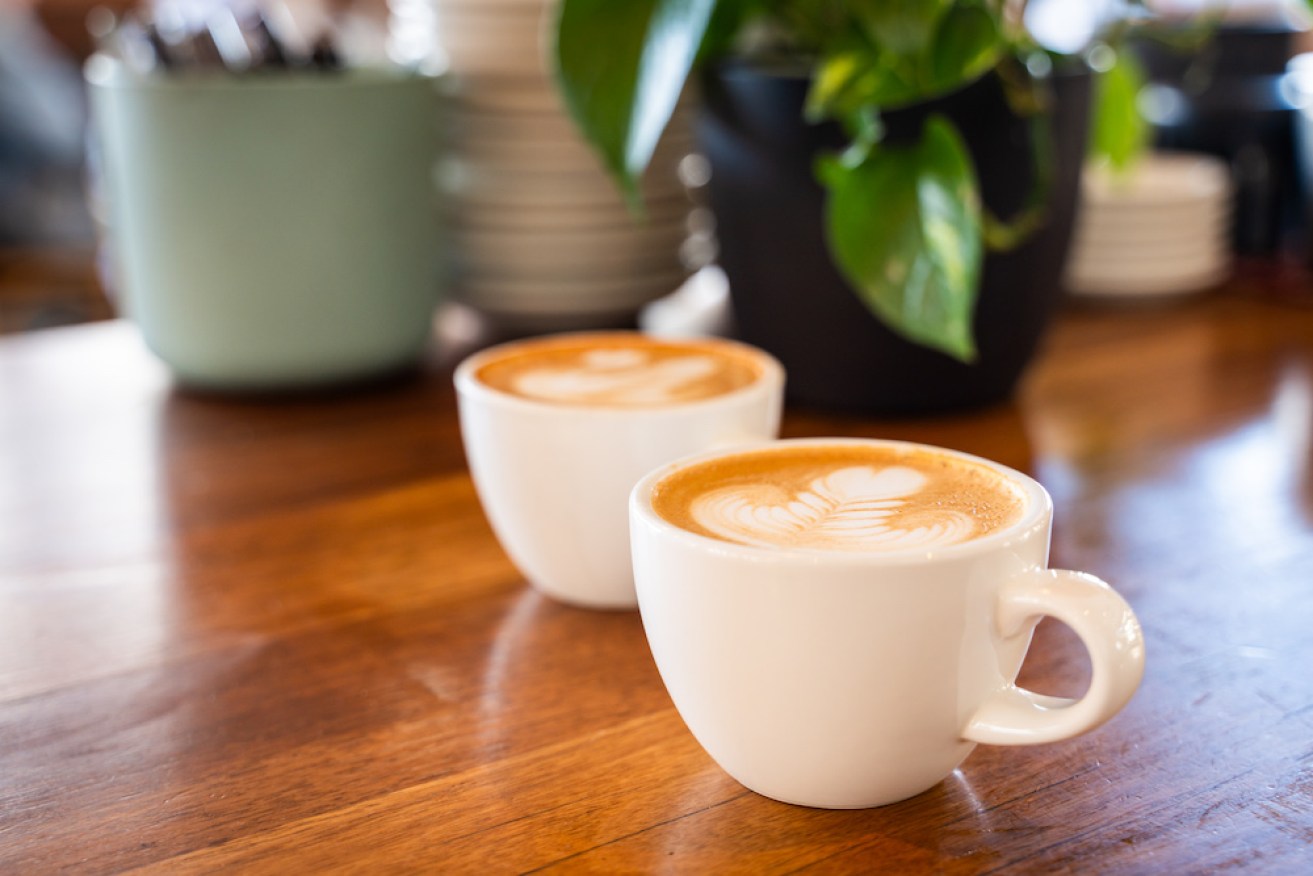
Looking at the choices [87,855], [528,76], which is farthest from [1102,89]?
[87,855]

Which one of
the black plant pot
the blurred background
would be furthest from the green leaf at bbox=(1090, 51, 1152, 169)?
the black plant pot

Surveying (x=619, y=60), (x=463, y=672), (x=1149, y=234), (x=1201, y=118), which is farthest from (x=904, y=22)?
(x=1201, y=118)

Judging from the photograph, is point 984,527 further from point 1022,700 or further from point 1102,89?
point 1102,89

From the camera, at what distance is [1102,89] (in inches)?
39.0

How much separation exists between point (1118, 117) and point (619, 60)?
0.47m

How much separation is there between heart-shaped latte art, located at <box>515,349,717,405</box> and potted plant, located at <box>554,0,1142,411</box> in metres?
0.11

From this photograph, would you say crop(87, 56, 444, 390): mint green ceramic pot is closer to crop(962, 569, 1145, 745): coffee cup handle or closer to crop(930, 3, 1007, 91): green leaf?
crop(930, 3, 1007, 91): green leaf

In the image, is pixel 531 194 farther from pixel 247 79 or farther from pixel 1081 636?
pixel 1081 636

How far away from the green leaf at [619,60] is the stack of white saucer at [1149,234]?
1.67 feet

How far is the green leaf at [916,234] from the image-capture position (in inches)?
26.5

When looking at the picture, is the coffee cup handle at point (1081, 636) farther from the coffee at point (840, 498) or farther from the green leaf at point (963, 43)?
the green leaf at point (963, 43)

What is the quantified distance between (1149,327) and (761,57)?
42 cm

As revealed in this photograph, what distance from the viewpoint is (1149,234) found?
110 cm

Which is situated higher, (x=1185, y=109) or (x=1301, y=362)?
(x=1185, y=109)
